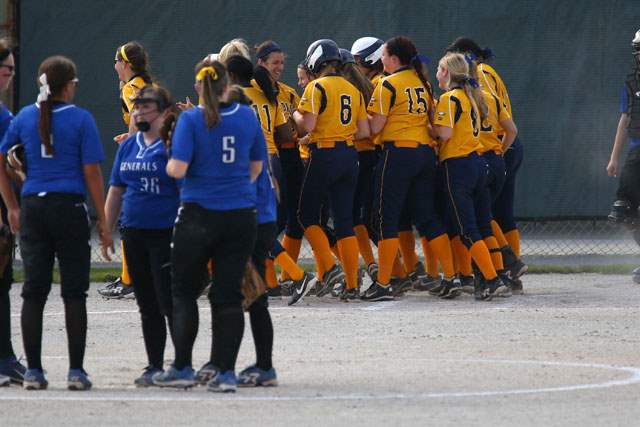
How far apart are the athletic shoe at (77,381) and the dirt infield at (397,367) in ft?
0.28

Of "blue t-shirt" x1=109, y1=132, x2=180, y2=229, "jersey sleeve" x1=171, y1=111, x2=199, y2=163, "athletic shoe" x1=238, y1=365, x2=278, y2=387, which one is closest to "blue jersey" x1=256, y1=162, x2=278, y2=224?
"blue t-shirt" x1=109, y1=132, x2=180, y2=229

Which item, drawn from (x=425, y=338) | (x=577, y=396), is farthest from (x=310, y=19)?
(x=577, y=396)

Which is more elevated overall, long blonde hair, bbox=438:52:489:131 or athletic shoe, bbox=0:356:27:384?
long blonde hair, bbox=438:52:489:131

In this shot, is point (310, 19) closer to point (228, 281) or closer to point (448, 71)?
point (448, 71)

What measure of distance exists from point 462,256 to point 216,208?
545cm

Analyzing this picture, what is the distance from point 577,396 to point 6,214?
3.17 meters

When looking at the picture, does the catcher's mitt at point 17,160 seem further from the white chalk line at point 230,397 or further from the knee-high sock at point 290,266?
the knee-high sock at point 290,266

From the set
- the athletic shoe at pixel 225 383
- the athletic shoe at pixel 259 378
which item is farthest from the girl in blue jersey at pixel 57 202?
the athletic shoe at pixel 259 378

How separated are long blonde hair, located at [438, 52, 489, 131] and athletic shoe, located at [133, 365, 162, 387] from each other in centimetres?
472

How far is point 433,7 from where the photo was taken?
1586 cm

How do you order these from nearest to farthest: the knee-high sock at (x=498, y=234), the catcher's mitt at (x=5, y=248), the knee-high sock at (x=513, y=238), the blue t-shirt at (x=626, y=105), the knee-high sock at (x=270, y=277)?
1. the catcher's mitt at (x=5, y=248)
2. the knee-high sock at (x=270, y=277)
3. the knee-high sock at (x=498, y=234)
4. the knee-high sock at (x=513, y=238)
5. the blue t-shirt at (x=626, y=105)

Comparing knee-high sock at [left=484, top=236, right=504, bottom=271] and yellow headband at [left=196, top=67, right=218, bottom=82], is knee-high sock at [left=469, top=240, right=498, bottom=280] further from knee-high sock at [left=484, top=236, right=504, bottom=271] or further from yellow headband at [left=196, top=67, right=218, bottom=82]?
yellow headband at [left=196, top=67, right=218, bottom=82]

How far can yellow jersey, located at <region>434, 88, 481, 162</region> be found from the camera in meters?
11.9

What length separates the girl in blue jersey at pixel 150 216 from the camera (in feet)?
26.1
